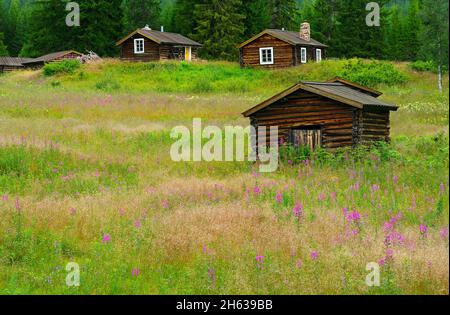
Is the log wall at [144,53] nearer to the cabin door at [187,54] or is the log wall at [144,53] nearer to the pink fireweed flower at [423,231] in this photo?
the cabin door at [187,54]

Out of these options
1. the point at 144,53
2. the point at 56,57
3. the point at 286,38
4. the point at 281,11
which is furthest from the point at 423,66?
the point at 56,57

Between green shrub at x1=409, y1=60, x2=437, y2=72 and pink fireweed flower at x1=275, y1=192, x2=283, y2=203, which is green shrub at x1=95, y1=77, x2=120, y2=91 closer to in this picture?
green shrub at x1=409, y1=60, x2=437, y2=72

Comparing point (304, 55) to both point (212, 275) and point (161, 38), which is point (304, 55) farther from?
point (212, 275)

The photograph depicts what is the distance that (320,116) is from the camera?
19500mm

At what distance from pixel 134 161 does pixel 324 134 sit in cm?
668

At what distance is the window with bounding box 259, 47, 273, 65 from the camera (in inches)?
1972

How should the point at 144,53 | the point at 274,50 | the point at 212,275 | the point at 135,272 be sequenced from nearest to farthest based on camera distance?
the point at 212,275 → the point at 135,272 → the point at 274,50 → the point at 144,53

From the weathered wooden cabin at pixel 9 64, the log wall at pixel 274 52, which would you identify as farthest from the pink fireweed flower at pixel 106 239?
the weathered wooden cabin at pixel 9 64

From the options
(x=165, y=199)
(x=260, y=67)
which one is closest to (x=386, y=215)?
(x=165, y=199)

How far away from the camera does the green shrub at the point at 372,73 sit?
41125mm

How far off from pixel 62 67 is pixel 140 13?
27.1m

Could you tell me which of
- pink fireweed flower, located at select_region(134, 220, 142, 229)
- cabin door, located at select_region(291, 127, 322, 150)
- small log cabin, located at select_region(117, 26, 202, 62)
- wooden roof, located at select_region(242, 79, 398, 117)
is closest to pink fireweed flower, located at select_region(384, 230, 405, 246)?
pink fireweed flower, located at select_region(134, 220, 142, 229)
